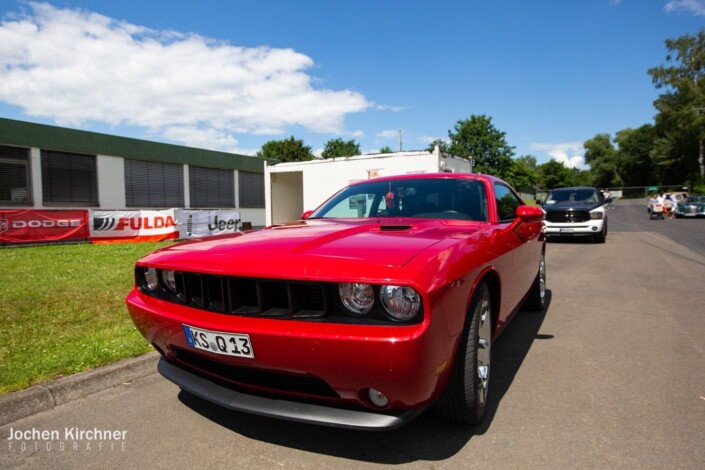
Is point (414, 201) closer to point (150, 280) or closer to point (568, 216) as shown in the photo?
point (150, 280)

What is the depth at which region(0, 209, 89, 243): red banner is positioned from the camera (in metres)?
13.1

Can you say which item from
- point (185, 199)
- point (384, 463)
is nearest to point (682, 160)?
point (185, 199)

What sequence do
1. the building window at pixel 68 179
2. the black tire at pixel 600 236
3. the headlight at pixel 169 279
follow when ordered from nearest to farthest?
the headlight at pixel 169 279
the black tire at pixel 600 236
the building window at pixel 68 179

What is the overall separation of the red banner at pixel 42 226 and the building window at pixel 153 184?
7851 mm

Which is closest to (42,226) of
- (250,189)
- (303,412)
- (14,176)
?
(14,176)

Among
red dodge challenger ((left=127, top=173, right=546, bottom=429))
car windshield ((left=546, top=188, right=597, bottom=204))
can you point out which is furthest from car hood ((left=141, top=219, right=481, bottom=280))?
car windshield ((left=546, top=188, right=597, bottom=204))

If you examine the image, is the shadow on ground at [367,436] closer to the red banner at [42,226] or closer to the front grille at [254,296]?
the front grille at [254,296]

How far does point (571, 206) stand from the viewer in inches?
517

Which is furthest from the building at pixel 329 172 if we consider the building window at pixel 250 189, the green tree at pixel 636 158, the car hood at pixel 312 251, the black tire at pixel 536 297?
the green tree at pixel 636 158

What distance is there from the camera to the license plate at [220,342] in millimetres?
1984

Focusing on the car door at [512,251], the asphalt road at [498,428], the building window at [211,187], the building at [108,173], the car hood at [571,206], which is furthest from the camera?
the building window at [211,187]

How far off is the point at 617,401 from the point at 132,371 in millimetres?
3349

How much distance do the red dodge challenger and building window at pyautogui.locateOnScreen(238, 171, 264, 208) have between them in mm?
26776

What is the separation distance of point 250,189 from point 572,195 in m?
20.7
